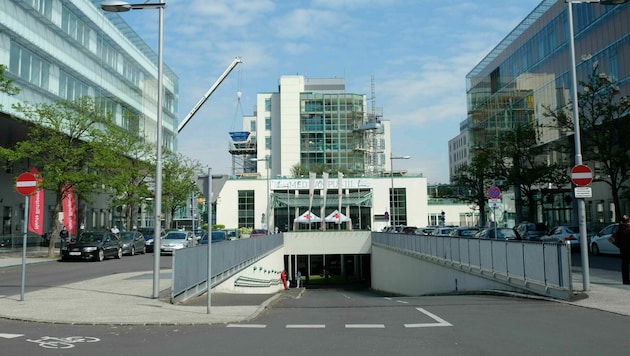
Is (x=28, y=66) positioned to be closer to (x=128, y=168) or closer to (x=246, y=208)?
(x=128, y=168)

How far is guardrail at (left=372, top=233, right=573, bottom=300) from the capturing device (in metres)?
12.8

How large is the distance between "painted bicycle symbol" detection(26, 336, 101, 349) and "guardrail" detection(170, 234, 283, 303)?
395 cm

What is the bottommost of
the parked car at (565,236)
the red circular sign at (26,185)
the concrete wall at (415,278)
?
the concrete wall at (415,278)

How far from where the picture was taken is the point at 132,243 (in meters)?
35.8

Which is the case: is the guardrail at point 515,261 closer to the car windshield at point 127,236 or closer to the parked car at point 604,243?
the parked car at point 604,243

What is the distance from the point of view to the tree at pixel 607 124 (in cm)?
3266

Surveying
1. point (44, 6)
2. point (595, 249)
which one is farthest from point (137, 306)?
point (44, 6)

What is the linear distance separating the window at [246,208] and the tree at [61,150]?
41.7m

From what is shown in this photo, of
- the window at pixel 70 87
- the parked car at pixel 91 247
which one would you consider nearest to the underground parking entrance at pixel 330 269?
the window at pixel 70 87

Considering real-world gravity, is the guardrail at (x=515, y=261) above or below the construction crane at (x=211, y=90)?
below

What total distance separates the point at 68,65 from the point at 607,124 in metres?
35.9

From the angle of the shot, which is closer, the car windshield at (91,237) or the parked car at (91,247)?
the parked car at (91,247)

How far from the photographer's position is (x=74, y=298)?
13969mm

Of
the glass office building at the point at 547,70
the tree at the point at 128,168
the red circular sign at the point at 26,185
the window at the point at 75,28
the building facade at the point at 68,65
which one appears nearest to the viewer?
the red circular sign at the point at 26,185
